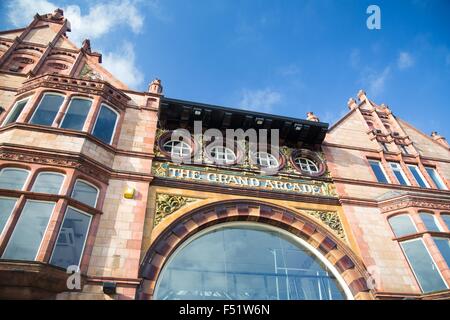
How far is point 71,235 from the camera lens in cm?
895

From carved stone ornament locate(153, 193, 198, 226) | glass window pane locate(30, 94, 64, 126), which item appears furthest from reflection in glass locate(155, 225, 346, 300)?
glass window pane locate(30, 94, 64, 126)

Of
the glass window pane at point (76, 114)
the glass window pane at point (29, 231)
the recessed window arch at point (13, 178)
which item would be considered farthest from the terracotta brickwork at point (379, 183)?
the recessed window arch at point (13, 178)

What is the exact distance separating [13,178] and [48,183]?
1022 mm

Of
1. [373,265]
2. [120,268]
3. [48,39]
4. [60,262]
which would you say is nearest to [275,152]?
[373,265]

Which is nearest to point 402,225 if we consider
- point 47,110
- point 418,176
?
point 418,176

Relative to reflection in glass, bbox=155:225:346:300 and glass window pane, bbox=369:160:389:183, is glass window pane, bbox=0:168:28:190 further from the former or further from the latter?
glass window pane, bbox=369:160:389:183

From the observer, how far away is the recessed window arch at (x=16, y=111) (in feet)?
38.4

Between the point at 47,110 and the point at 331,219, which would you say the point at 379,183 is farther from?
the point at 47,110

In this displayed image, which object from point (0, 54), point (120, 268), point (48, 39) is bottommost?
point (120, 268)

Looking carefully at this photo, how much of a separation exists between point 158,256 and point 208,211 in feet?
7.96

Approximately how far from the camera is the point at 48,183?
9609 millimetres

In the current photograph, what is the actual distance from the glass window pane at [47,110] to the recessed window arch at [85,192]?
9.64 feet
